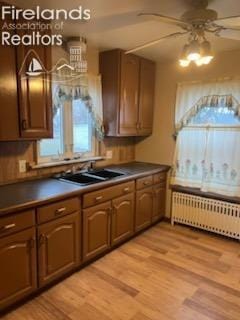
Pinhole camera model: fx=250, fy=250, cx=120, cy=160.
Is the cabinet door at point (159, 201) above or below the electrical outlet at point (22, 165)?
below

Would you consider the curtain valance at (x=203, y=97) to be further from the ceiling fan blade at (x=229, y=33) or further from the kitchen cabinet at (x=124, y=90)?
the ceiling fan blade at (x=229, y=33)

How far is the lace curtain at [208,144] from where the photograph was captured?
3.05m

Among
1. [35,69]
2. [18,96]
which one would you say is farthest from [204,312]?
[35,69]

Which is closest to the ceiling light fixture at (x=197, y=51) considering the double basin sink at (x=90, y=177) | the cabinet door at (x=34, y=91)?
the cabinet door at (x=34, y=91)

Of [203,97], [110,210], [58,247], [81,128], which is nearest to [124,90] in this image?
[81,128]

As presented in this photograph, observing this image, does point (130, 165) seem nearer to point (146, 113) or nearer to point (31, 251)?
point (146, 113)

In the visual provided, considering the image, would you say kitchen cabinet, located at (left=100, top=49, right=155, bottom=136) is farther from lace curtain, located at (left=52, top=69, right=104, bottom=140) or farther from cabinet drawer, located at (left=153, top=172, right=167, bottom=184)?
cabinet drawer, located at (left=153, top=172, right=167, bottom=184)

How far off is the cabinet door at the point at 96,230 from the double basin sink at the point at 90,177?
284mm

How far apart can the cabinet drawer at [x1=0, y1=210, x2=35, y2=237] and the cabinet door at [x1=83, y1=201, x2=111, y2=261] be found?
589 mm

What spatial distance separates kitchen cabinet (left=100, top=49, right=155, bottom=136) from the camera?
10.2ft

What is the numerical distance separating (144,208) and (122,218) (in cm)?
49

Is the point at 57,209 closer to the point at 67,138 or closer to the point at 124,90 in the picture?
the point at 67,138

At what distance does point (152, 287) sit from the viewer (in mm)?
2311

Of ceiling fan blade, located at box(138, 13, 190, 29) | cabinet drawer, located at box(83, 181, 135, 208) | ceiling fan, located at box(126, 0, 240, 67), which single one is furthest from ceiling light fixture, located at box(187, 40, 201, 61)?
cabinet drawer, located at box(83, 181, 135, 208)
